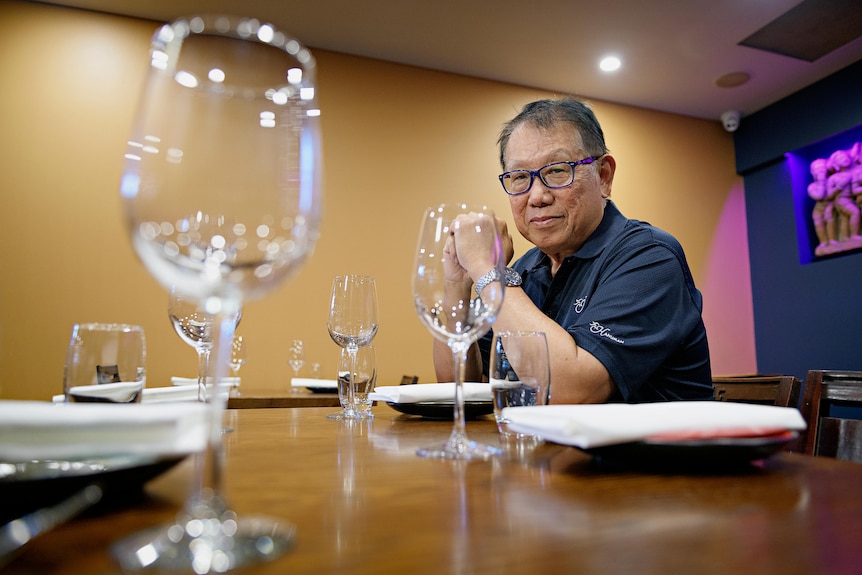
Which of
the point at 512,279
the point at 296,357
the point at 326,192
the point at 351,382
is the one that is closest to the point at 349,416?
the point at 351,382

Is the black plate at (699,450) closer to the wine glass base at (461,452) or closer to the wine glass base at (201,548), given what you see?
the wine glass base at (461,452)

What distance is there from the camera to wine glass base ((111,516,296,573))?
0.26 m

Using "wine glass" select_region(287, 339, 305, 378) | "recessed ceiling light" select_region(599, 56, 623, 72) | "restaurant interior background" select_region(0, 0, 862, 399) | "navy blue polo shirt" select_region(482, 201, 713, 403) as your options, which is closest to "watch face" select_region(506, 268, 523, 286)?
"navy blue polo shirt" select_region(482, 201, 713, 403)

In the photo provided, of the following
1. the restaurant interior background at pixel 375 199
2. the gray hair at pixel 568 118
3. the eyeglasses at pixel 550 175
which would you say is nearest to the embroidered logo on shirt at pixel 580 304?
the eyeglasses at pixel 550 175

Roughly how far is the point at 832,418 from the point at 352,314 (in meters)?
0.84

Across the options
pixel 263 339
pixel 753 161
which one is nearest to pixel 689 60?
pixel 753 161

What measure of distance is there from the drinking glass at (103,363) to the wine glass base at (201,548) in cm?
34

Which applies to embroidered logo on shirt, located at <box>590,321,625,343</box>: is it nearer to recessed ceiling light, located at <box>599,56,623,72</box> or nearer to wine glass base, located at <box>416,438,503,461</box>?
wine glass base, located at <box>416,438,503,461</box>

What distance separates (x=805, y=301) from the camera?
4.61 meters

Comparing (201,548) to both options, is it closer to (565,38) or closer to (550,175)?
(550,175)

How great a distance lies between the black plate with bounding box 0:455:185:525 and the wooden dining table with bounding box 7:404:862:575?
0.7 inches

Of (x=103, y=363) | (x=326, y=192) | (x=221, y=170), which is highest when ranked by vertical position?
(x=326, y=192)

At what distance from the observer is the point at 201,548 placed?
27 centimetres

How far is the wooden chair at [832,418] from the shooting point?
0.89 meters
